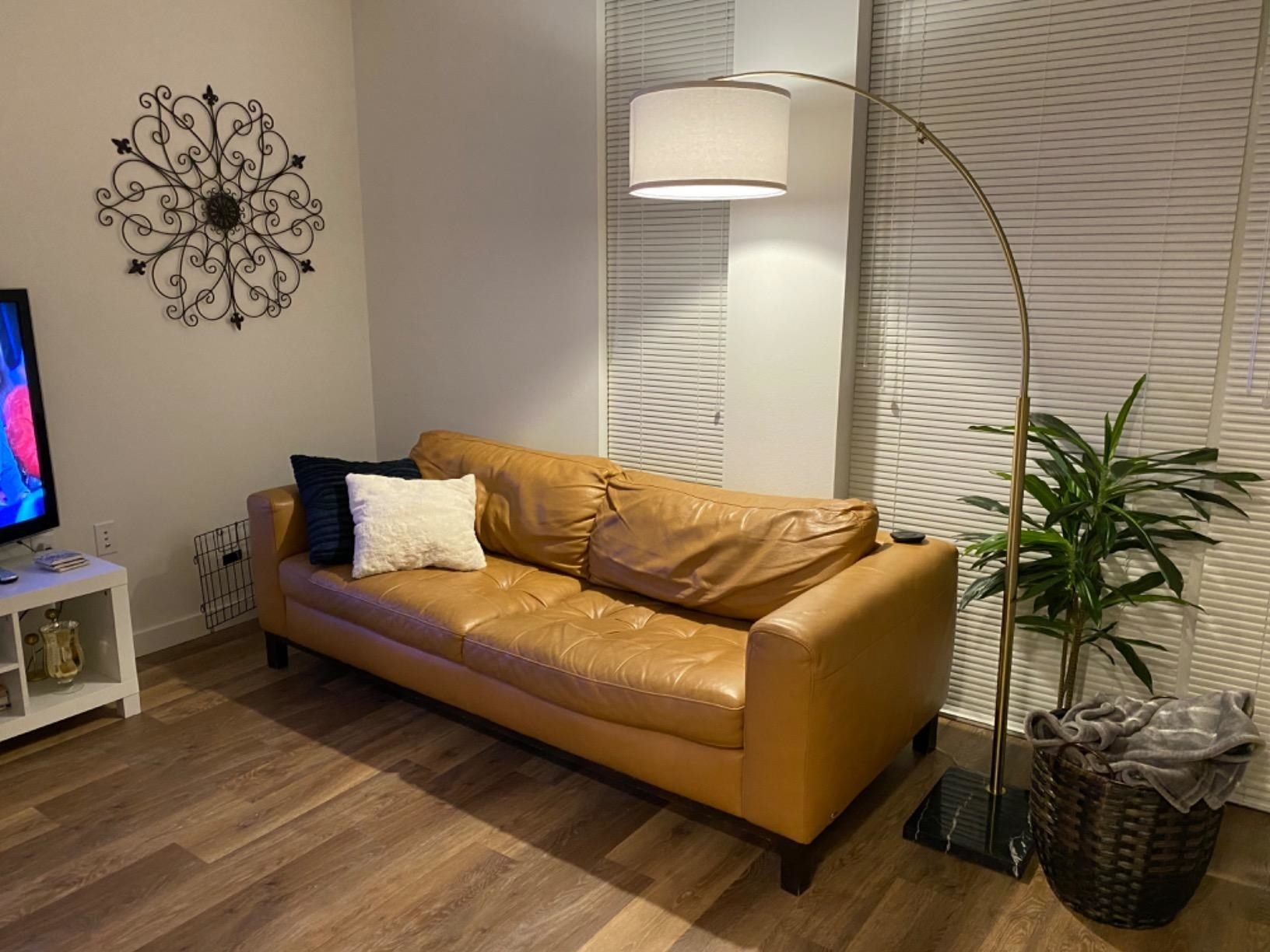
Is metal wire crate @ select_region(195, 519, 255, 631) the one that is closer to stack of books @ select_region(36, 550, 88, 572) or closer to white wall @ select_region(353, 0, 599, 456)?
stack of books @ select_region(36, 550, 88, 572)

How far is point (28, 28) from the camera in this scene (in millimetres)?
3002

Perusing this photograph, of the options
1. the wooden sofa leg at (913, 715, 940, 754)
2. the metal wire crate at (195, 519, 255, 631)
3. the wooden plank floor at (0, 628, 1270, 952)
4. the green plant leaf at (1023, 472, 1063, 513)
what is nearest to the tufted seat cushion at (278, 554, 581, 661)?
the wooden plank floor at (0, 628, 1270, 952)

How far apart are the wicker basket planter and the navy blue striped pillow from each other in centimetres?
219

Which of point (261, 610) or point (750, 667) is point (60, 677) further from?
point (750, 667)

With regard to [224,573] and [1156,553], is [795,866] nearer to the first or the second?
[1156,553]

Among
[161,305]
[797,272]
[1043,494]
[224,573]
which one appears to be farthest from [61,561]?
[1043,494]

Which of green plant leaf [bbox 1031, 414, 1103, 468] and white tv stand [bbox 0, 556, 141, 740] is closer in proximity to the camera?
green plant leaf [bbox 1031, 414, 1103, 468]

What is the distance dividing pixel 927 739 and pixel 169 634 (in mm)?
2775

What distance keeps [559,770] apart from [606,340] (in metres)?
1.56

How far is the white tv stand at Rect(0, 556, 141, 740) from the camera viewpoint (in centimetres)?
278

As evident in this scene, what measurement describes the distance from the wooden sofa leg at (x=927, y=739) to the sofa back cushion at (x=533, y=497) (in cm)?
115

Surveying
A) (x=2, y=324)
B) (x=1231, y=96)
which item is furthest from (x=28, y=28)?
(x=1231, y=96)

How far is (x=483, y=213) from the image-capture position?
12.3 feet

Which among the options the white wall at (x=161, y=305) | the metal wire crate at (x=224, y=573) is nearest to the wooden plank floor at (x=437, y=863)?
the metal wire crate at (x=224, y=573)
